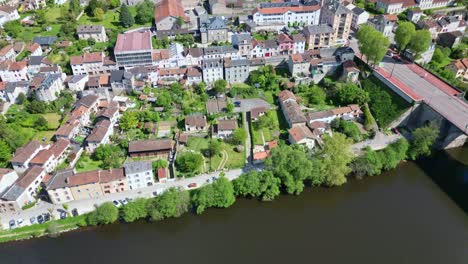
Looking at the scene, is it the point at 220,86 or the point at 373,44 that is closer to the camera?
the point at 373,44

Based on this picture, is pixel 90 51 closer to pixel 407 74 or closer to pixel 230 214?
pixel 230 214

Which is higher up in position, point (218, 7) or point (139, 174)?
point (218, 7)

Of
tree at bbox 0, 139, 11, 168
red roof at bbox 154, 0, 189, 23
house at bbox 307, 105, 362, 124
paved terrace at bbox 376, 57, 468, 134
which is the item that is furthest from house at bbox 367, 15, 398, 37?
tree at bbox 0, 139, 11, 168

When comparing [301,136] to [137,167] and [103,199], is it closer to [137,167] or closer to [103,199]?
[137,167]

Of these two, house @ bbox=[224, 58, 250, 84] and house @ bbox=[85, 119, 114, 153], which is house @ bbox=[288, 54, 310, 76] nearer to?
house @ bbox=[224, 58, 250, 84]

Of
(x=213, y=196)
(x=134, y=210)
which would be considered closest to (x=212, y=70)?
(x=213, y=196)

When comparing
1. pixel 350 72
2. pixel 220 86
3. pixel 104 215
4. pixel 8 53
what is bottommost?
pixel 104 215

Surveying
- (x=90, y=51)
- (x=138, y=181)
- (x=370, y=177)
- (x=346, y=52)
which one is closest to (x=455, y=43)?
(x=346, y=52)
